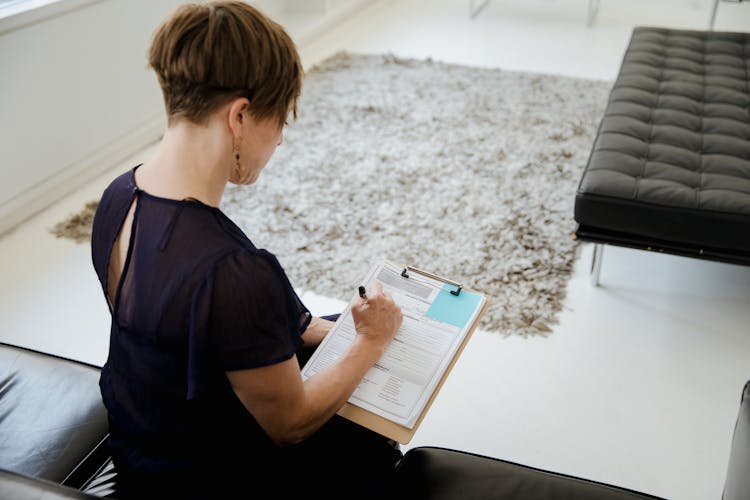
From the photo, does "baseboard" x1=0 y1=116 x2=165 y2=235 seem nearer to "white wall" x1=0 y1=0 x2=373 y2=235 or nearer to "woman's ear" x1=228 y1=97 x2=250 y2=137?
"white wall" x1=0 y1=0 x2=373 y2=235

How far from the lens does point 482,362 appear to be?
2053 mm

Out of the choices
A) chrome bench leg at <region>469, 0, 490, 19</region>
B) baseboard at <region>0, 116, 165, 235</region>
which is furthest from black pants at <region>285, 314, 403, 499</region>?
chrome bench leg at <region>469, 0, 490, 19</region>

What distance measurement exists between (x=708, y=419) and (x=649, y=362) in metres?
0.23

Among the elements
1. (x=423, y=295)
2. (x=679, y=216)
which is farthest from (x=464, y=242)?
(x=423, y=295)

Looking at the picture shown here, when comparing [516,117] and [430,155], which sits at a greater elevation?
[516,117]

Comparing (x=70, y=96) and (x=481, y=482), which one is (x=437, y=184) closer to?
(x=70, y=96)

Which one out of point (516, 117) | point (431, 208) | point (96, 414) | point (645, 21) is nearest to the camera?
point (96, 414)

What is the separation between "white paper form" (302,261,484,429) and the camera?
122cm

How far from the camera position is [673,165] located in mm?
2193

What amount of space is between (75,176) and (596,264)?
205cm

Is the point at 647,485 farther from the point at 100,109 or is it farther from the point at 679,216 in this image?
the point at 100,109

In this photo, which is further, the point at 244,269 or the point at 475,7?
the point at 475,7

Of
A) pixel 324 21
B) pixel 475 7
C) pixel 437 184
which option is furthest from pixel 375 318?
pixel 475 7

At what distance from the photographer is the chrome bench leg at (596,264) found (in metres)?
2.26
